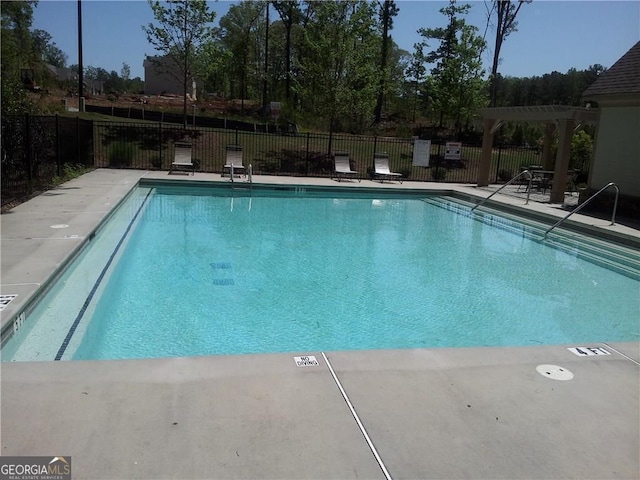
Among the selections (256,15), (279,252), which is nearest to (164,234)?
(279,252)

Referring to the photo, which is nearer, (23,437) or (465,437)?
(23,437)

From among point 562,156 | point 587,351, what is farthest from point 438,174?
point 587,351

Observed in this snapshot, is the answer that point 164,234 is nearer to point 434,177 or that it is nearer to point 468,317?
point 468,317

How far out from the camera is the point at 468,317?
5746mm

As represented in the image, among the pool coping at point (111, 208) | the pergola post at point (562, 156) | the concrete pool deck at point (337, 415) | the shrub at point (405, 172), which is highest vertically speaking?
the pergola post at point (562, 156)

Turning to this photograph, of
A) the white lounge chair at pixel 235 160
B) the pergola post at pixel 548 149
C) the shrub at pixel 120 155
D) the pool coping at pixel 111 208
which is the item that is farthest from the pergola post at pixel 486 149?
the shrub at pixel 120 155

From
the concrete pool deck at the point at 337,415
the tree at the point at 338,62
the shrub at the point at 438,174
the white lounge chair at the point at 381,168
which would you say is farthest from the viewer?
the shrub at the point at 438,174

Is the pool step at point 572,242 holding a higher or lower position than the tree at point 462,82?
lower

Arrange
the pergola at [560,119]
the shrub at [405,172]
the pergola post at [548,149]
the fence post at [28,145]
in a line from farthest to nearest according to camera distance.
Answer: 1. the shrub at [405,172]
2. the pergola post at [548,149]
3. the pergola at [560,119]
4. the fence post at [28,145]

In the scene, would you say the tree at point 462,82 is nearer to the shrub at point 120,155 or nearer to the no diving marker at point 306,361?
the shrub at point 120,155

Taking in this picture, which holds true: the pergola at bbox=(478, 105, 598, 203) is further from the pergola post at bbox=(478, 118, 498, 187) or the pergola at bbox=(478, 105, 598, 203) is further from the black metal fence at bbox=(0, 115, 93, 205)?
the black metal fence at bbox=(0, 115, 93, 205)

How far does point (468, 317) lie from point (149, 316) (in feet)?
11.5

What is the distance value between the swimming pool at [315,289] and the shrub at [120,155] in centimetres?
669

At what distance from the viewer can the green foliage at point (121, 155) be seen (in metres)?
16.8
